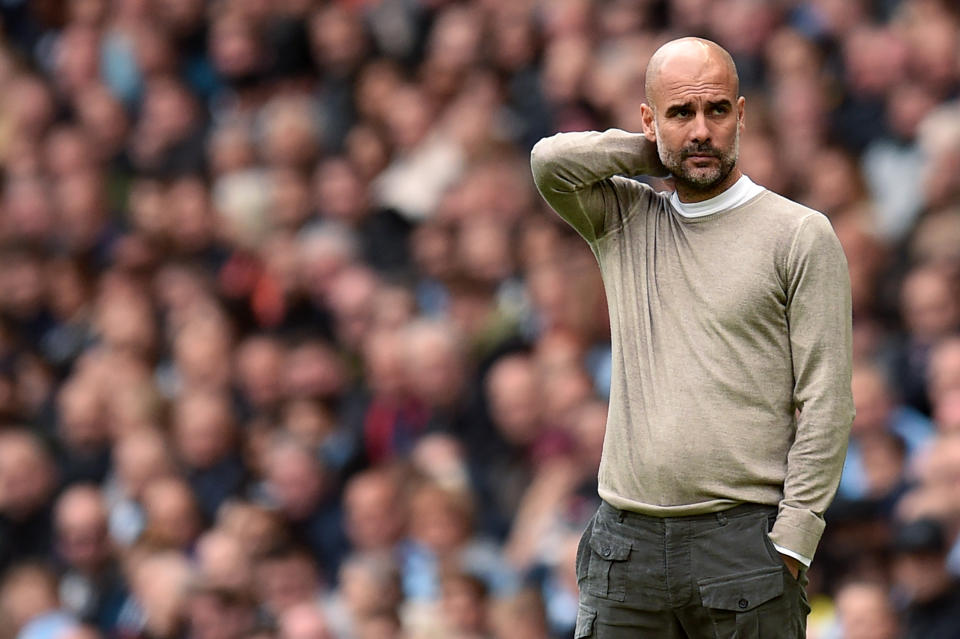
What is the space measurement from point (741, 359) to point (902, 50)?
3902mm

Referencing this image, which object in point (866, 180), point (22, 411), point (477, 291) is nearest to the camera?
point (866, 180)

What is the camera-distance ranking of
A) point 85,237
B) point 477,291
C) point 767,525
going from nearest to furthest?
point 767,525 < point 477,291 < point 85,237

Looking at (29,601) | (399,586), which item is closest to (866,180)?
(399,586)

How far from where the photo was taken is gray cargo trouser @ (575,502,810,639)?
11.2ft

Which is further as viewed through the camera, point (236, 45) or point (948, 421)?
point (236, 45)

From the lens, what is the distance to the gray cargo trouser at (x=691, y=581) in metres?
3.42

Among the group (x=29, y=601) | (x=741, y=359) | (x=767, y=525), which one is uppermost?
(x=741, y=359)

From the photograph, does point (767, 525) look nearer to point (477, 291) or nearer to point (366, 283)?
point (477, 291)

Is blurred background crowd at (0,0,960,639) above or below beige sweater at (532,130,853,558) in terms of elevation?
below

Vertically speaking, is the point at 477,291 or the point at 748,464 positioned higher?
the point at 748,464

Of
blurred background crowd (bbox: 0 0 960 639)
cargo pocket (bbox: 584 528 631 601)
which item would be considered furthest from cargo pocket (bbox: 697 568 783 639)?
blurred background crowd (bbox: 0 0 960 639)

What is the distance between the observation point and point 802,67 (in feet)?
23.7

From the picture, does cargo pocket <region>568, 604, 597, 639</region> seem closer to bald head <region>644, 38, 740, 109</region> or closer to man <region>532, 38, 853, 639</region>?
man <region>532, 38, 853, 639</region>

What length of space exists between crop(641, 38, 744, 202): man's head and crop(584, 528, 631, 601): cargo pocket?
2.48 ft
